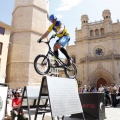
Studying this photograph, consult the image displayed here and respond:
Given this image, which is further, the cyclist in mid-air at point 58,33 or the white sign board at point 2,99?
the cyclist in mid-air at point 58,33

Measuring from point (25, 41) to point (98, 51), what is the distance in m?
16.8

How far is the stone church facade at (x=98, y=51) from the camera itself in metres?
28.2

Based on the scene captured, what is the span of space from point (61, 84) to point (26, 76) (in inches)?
613

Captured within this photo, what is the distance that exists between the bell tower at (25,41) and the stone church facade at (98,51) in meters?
12.1

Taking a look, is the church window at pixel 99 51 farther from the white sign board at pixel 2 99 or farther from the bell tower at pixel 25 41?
the white sign board at pixel 2 99

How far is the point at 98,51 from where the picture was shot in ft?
101

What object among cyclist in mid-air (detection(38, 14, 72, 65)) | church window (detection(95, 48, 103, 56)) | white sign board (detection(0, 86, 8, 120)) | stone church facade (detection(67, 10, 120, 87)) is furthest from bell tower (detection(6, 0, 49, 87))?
cyclist in mid-air (detection(38, 14, 72, 65))

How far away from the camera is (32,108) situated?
4.48 metres

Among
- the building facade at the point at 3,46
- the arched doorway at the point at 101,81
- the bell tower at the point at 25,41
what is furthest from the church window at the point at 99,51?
the building facade at the point at 3,46

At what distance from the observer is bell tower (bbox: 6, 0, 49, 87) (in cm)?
1814

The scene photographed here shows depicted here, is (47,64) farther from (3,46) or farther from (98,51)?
(98,51)

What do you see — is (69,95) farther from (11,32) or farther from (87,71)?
(87,71)

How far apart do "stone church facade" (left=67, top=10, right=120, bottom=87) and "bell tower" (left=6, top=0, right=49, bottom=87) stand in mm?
12100

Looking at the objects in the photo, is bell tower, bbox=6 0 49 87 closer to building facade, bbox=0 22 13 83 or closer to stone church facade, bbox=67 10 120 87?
building facade, bbox=0 22 13 83
